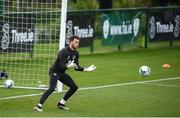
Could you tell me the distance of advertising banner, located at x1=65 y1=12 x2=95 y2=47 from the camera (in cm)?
2708

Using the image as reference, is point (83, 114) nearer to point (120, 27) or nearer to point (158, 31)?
point (120, 27)

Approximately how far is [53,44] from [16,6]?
4134mm

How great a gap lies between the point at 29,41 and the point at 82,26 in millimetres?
3617

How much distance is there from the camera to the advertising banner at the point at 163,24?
1222 inches

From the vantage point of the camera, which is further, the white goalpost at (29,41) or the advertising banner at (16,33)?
the advertising banner at (16,33)

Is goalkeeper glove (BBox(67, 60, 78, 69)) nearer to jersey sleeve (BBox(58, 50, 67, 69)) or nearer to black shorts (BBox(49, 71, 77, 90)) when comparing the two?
jersey sleeve (BBox(58, 50, 67, 69))

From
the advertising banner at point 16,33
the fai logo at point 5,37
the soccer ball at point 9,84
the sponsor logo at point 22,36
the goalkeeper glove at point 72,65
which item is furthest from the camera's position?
the sponsor logo at point 22,36

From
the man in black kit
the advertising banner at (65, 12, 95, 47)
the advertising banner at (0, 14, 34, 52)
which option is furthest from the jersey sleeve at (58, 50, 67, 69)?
the advertising banner at (65, 12, 95, 47)

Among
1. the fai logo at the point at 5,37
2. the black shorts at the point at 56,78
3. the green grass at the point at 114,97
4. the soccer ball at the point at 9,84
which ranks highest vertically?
the fai logo at the point at 5,37

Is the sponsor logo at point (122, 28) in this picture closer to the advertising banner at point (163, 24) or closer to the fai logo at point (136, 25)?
the fai logo at point (136, 25)

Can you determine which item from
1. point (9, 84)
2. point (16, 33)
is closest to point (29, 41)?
point (16, 33)

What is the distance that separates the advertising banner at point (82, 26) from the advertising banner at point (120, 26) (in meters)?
0.72

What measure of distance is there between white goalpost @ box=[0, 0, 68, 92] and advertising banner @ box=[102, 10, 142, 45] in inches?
176

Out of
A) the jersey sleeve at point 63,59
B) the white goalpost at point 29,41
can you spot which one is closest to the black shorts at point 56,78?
the jersey sleeve at point 63,59
